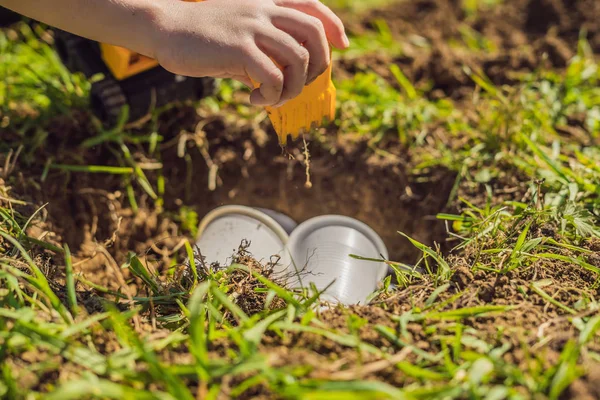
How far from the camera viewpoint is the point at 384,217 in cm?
241

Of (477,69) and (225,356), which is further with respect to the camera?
(477,69)

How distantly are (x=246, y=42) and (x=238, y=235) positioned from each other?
77cm

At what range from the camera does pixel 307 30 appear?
61.6 inches

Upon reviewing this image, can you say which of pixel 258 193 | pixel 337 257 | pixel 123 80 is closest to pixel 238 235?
pixel 337 257

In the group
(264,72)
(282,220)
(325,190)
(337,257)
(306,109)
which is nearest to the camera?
(264,72)

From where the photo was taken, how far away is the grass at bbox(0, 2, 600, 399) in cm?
127

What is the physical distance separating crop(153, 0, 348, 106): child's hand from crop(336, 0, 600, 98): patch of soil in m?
1.21

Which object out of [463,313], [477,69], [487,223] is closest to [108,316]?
[463,313]

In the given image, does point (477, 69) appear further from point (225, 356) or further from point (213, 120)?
point (225, 356)

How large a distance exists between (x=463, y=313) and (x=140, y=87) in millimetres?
1598

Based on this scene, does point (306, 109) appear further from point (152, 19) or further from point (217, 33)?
point (152, 19)

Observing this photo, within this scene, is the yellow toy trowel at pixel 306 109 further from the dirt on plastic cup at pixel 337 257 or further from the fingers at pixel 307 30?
the dirt on plastic cup at pixel 337 257

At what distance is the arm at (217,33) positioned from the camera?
60.1 inches

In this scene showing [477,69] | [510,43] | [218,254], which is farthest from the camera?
[510,43]
